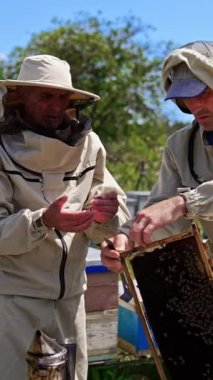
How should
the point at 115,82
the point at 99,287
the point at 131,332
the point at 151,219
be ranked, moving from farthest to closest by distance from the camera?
the point at 115,82 < the point at 131,332 < the point at 99,287 < the point at 151,219

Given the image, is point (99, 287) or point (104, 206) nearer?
point (104, 206)

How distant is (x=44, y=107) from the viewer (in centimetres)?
225

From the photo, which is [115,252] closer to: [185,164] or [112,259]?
[112,259]

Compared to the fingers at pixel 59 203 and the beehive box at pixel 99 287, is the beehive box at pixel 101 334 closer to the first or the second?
the beehive box at pixel 99 287

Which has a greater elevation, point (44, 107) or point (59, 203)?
point (44, 107)

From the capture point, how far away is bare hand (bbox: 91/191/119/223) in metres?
2.10

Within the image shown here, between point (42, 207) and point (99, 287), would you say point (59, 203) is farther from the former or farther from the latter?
point (99, 287)

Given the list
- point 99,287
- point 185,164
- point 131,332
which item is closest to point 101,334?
point 99,287

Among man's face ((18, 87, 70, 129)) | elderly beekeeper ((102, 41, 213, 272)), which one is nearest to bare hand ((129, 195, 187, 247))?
elderly beekeeper ((102, 41, 213, 272))

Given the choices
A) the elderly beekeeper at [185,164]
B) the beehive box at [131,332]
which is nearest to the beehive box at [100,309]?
the beehive box at [131,332]

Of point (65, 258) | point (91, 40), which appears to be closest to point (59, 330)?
point (65, 258)

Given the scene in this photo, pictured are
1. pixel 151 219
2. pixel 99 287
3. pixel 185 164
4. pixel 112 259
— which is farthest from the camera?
pixel 99 287

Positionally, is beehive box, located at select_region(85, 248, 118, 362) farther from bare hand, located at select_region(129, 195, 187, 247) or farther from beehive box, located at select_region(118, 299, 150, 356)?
bare hand, located at select_region(129, 195, 187, 247)

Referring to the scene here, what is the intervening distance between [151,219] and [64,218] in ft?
1.06
